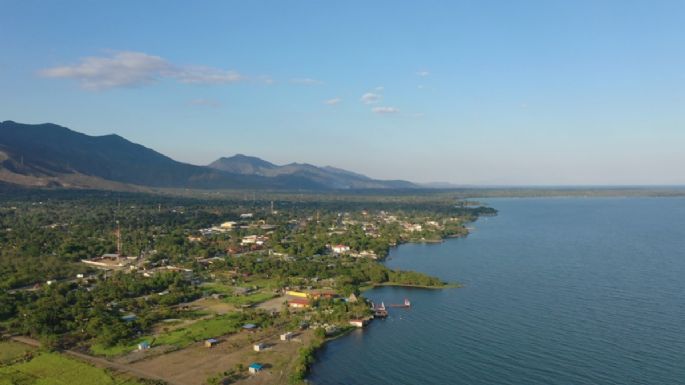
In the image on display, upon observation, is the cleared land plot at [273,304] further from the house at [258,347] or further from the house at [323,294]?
the house at [258,347]

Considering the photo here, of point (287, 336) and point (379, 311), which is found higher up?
point (379, 311)

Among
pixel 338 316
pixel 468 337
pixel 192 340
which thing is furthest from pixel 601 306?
pixel 192 340

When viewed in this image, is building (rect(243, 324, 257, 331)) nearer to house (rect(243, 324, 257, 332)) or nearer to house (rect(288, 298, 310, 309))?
house (rect(243, 324, 257, 332))

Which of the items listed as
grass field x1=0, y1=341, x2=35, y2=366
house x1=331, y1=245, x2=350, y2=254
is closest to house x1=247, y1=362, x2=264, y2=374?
grass field x1=0, y1=341, x2=35, y2=366

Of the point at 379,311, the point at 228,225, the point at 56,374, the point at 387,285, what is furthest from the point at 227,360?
the point at 228,225

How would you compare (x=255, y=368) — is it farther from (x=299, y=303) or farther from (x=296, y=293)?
(x=296, y=293)

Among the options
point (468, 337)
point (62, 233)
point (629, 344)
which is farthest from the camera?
point (62, 233)

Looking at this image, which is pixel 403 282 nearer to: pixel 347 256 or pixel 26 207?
pixel 347 256
